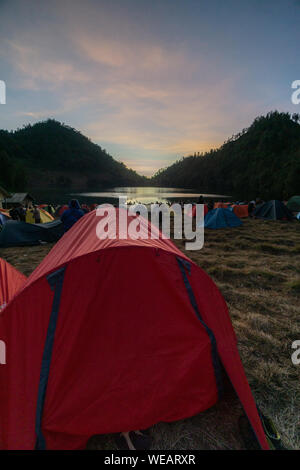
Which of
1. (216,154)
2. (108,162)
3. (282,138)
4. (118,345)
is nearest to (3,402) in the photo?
(118,345)

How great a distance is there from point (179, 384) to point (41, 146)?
190170 millimetres

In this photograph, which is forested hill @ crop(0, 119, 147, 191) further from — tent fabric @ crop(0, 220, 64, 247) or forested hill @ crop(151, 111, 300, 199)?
tent fabric @ crop(0, 220, 64, 247)

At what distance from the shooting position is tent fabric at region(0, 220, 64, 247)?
→ 981 centimetres

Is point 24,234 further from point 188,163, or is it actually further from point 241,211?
point 188,163

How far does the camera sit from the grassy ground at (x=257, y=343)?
197 cm

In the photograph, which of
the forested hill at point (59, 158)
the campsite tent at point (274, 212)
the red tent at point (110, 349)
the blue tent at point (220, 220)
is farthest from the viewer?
the forested hill at point (59, 158)

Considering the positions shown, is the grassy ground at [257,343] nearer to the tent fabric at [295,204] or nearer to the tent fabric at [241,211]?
the tent fabric at [241,211]

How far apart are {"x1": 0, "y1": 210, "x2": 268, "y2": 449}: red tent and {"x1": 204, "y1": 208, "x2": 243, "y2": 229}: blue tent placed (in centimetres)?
1237

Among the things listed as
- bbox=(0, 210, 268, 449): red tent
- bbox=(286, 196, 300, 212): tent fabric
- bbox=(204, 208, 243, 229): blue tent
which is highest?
bbox=(286, 196, 300, 212): tent fabric

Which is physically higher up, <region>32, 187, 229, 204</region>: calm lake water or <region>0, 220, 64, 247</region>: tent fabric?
<region>32, 187, 229, 204</region>: calm lake water

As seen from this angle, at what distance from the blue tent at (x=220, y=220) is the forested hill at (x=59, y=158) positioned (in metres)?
134

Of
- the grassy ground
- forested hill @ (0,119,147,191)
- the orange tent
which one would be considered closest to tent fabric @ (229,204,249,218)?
the orange tent

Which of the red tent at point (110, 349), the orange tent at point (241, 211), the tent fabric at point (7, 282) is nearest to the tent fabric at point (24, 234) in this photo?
the tent fabric at point (7, 282)
